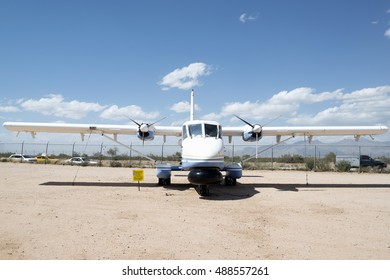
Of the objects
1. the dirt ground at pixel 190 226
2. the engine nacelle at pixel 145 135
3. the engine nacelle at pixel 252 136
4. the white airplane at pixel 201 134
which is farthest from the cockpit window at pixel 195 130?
the engine nacelle at pixel 252 136

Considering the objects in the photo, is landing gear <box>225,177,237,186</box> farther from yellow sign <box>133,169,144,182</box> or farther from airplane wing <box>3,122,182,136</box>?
yellow sign <box>133,169,144,182</box>

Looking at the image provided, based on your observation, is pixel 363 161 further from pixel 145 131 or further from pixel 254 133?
pixel 145 131

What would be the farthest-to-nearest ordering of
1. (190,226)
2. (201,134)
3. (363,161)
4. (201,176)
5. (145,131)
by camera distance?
(363,161) < (145,131) < (201,134) < (201,176) < (190,226)

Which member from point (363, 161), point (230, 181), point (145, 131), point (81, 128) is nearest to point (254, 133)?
point (230, 181)

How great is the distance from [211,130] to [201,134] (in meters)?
0.53

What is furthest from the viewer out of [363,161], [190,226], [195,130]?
[363,161]

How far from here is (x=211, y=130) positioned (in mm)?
12914

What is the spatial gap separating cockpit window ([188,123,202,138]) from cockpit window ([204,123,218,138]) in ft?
0.84

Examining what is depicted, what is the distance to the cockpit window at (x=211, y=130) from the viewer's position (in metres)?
12.8

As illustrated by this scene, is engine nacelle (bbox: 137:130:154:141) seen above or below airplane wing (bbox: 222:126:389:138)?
below

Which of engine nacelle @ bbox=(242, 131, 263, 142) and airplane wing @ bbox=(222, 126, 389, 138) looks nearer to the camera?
engine nacelle @ bbox=(242, 131, 263, 142)

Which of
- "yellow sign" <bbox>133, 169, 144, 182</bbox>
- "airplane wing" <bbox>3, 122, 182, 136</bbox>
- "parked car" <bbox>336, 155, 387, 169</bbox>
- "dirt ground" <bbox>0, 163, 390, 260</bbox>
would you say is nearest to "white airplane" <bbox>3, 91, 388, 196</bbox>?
"airplane wing" <bbox>3, 122, 182, 136</bbox>

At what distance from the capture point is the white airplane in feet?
37.2

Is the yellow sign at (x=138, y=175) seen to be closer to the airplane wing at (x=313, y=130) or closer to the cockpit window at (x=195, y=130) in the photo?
the cockpit window at (x=195, y=130)
